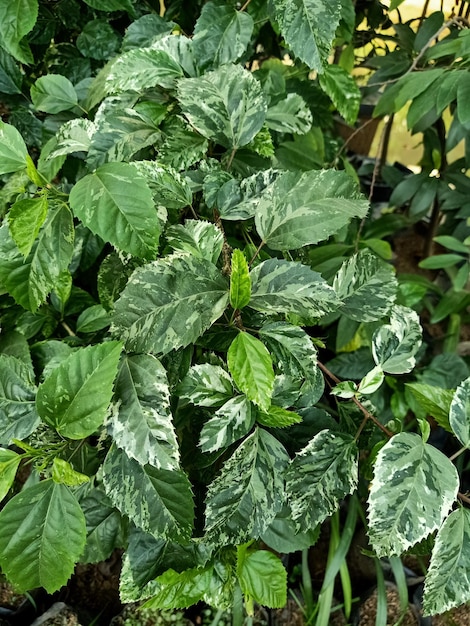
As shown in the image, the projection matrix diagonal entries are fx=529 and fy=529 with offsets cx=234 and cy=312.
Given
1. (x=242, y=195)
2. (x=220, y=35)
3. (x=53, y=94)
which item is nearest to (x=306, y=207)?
(x=242, y=195)

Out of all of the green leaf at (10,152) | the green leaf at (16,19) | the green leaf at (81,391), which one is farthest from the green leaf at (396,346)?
the green leaf at (16,19)

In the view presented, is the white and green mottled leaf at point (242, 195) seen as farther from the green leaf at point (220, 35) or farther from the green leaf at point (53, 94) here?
the green leaf at point (53, 94)

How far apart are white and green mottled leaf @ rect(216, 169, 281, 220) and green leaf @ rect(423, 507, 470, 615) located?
38cm

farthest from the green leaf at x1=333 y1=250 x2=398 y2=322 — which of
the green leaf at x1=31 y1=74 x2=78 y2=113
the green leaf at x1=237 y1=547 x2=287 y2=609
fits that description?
the green leaf at x1=31 y1=74 x2=78 y2=113

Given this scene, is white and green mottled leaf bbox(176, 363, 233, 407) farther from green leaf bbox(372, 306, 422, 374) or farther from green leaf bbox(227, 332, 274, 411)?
green leaf bbox(372, 306, 422, 374)

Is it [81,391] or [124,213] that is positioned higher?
[124,213]

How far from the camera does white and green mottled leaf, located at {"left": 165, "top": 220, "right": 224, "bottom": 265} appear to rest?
0.52 metres

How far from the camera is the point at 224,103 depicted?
1.94 feet

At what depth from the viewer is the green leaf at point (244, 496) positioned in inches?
21.1

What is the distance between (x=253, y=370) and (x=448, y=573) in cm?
28

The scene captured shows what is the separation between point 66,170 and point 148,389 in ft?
1.51

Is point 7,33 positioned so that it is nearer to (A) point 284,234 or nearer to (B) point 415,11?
(A) point 284,234

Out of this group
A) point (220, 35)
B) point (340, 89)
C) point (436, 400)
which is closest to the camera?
point (436, 400)

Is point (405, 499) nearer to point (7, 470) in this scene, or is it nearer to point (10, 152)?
point (7, 470)
